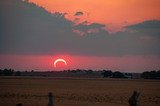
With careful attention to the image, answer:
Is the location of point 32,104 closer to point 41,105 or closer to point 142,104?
point 41,105

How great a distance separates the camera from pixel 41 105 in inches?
1138

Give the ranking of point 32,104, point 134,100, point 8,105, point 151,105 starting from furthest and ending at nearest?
point 151,105, point 32,104, point 8,105, point 134,100

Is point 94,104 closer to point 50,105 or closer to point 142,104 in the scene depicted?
point 142,104

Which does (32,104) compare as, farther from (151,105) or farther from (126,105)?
(151,105)

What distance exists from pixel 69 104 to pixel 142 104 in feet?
22.2

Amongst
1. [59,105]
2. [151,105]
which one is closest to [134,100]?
[59,105]

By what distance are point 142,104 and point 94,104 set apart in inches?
180

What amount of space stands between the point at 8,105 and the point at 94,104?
7507 mm

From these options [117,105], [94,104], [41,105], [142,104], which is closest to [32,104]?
[41,105]

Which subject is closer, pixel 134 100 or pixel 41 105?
pixel 134 100

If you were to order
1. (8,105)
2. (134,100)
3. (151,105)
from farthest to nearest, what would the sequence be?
(151,105) < (8,105) < (134,100)

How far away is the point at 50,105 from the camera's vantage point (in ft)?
53.4

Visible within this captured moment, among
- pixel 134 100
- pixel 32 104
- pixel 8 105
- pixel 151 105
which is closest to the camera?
pixel 134 100

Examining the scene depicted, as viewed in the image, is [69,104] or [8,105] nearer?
[8,105]
